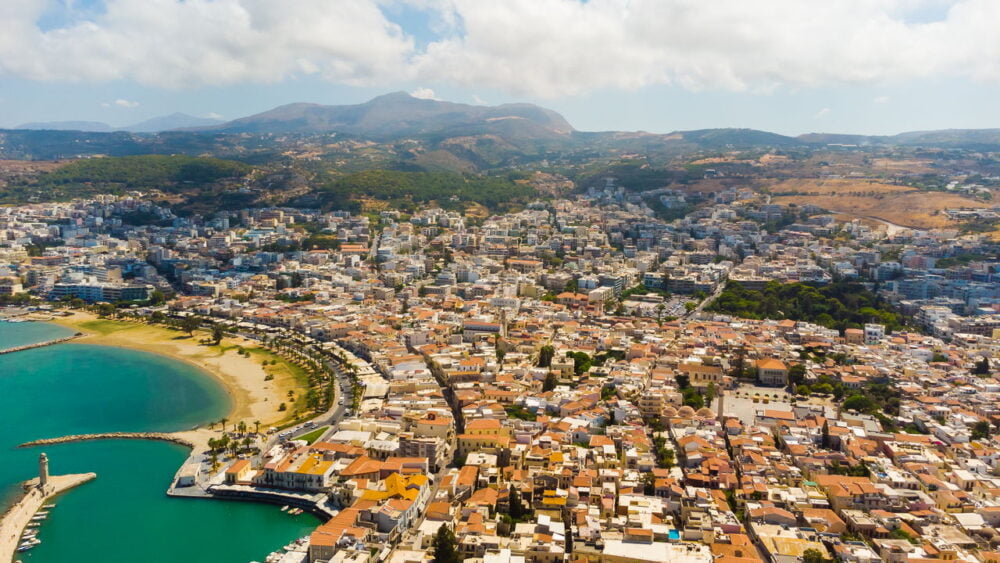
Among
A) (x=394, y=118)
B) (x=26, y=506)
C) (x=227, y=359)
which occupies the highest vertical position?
(x=394, y=118)

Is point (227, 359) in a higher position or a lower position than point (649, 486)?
lower

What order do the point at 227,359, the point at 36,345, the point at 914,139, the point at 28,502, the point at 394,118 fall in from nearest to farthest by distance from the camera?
the point at 28,502
the point at 227,359
the point at 36,345
the point at 914,139
the point at 394,118

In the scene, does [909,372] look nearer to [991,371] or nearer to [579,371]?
[991,371]

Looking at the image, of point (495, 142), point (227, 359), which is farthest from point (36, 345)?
point (495, 142)

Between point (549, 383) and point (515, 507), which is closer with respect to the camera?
point (515, 507)

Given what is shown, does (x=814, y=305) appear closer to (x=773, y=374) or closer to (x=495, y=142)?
(x=773, y=374)

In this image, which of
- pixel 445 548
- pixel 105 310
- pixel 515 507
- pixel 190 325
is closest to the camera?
pixel 445 548

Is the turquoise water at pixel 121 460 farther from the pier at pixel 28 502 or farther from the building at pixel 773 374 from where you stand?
the building at pixel 773 374
